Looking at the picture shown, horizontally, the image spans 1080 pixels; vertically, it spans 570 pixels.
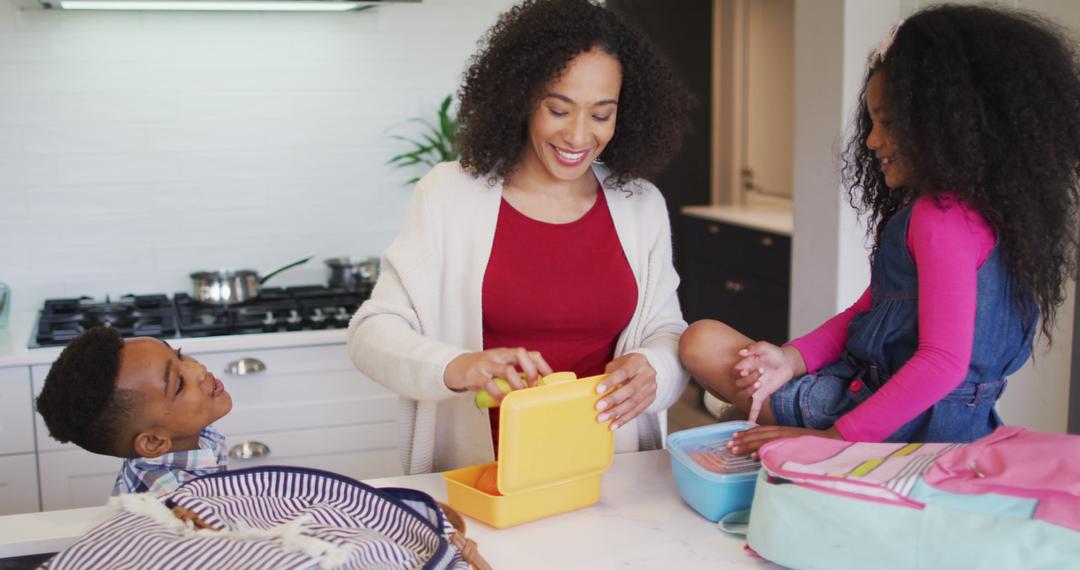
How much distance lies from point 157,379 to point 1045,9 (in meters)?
2.31

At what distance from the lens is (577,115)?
182 cm

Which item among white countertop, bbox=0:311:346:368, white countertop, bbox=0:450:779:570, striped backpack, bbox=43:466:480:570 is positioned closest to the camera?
striped backpack, bbox=43:466:480:570

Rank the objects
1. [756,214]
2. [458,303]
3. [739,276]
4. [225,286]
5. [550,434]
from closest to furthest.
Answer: [550,434] → [458,303] → [225,286] → [739,276] → [756,214]

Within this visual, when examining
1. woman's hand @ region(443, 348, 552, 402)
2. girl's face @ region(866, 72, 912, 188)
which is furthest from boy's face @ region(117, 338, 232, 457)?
girl's face @ region(866, 72, 912, 188)

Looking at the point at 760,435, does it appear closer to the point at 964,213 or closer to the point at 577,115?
the point at 964,213

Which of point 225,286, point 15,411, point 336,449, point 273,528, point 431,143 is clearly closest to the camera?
point 273,528

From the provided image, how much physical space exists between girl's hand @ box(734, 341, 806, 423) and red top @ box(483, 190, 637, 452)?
327 millimetres

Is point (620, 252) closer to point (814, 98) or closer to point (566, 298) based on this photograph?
point (566, 298)

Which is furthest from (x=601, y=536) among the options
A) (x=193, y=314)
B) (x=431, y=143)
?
(x=431, y=143)

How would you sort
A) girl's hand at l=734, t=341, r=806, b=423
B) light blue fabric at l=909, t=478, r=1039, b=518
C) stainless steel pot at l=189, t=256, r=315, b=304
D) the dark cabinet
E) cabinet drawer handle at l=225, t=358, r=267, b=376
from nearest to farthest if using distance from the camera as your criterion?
light blue fabric at l=909, t=478, r=1039, b=518, girl's hand at l=734, t=341, r=806, b=423, cabinet drawer handle at l=225, t=358, r=267, b=376, stainless steel pot at l=189, t=256, r=315, b=304, the dark cabinet

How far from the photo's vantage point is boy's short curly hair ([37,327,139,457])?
1.51 metres

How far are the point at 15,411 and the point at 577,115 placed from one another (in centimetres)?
168

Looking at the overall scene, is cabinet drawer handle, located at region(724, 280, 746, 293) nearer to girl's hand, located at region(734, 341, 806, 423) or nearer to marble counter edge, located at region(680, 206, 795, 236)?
marble counter edge, located at region(680, 206, 795, 236)

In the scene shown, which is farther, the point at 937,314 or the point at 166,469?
the point at 166,469
